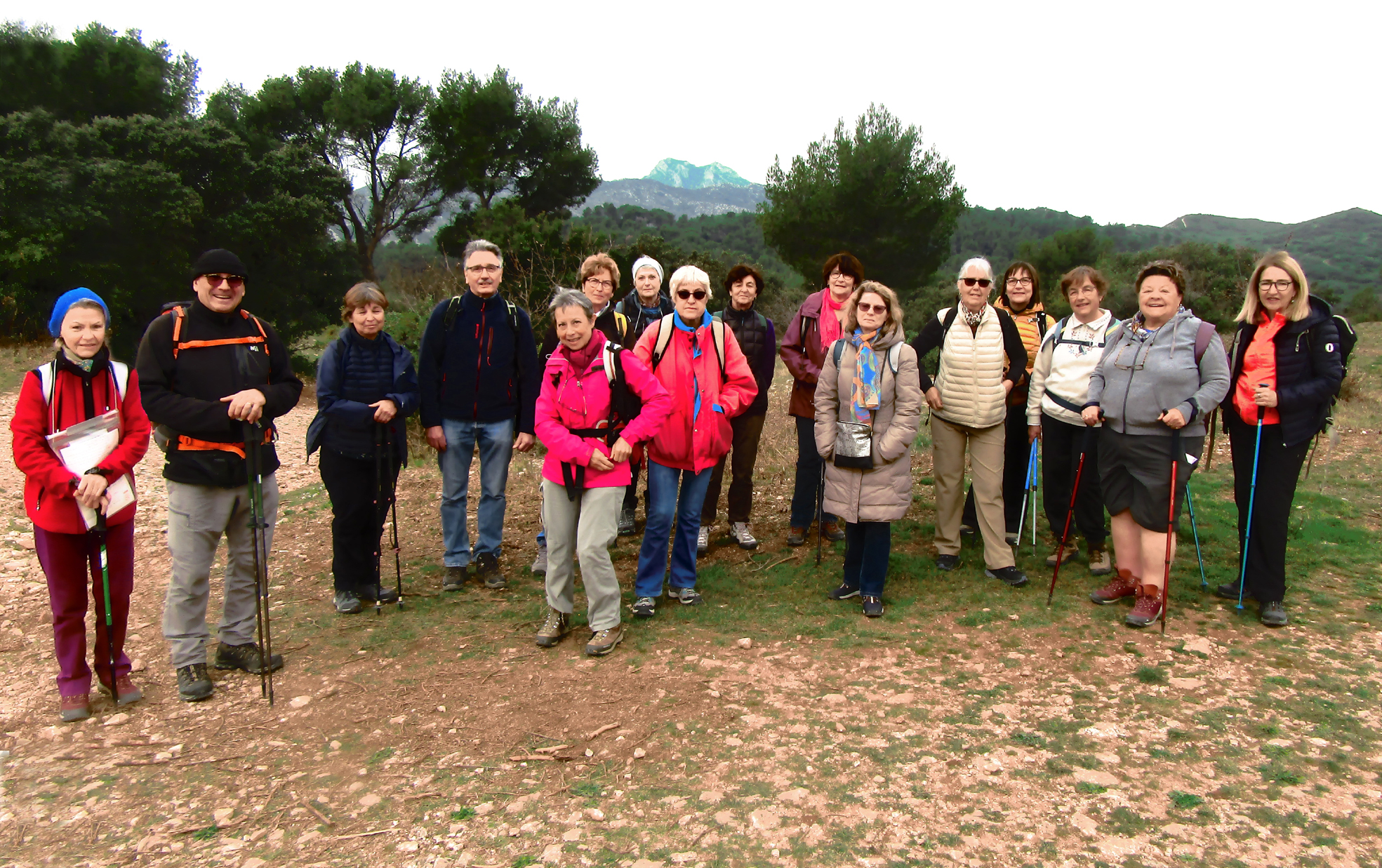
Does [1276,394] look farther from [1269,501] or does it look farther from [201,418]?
[201,418]

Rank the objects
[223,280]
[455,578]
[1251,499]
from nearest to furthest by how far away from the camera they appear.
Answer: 1. [223,280]
2. [1251,499]
3. [455,578]

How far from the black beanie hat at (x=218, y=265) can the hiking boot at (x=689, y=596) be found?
2.93 meters

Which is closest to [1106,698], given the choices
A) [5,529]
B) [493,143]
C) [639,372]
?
[639,372]

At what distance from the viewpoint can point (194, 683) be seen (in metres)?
3.85

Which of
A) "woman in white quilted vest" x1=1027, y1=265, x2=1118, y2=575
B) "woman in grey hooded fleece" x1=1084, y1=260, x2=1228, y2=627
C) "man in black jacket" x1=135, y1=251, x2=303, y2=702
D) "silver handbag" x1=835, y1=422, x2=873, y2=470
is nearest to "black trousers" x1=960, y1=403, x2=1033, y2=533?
"woman in white quilted vest" x1=1027, y1=265, x2=1118, y2=575

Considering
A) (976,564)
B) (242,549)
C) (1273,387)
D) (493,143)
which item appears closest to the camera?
(242,549)

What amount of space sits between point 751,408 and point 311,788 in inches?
146

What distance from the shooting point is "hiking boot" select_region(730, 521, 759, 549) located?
19.6 ft

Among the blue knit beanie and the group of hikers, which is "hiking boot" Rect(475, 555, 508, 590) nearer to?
the group of hikers

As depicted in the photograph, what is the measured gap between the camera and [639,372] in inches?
172

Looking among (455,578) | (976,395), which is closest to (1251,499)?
(976,395)

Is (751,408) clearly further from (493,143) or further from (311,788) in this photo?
(493,143)

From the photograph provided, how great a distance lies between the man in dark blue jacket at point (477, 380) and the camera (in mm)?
5020

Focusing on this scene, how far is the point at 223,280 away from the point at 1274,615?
226 inches
